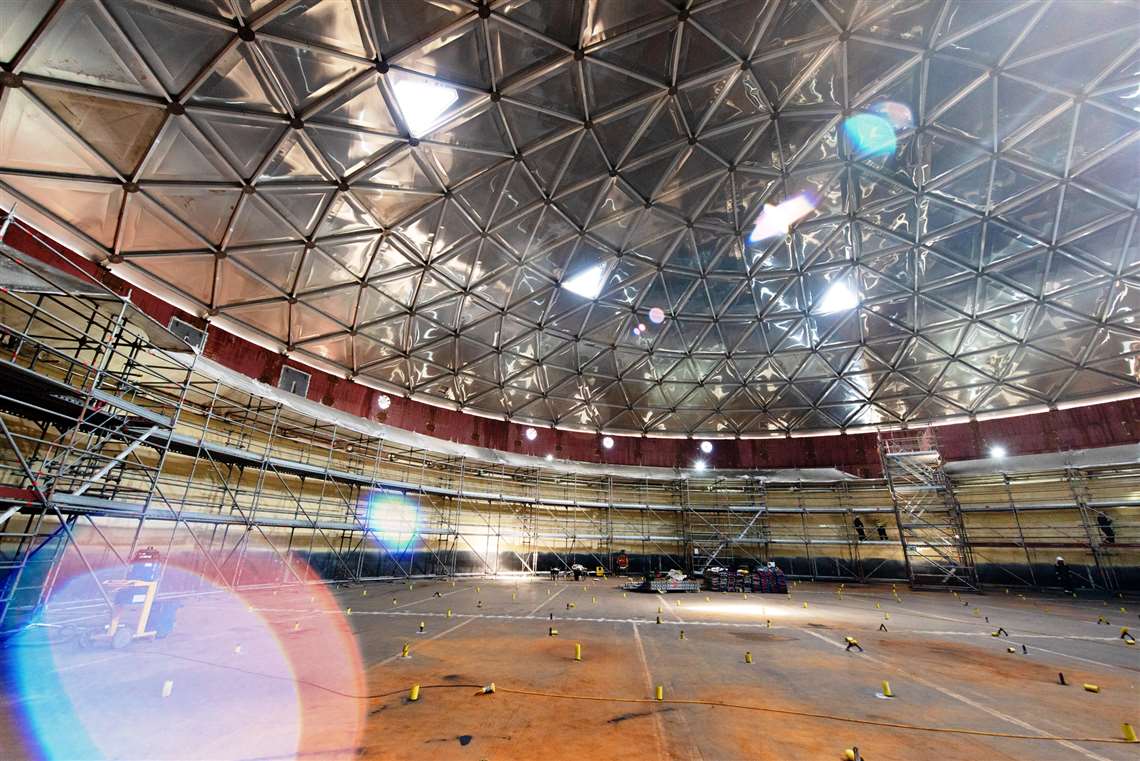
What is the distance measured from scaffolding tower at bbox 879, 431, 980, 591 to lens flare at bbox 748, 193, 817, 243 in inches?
606

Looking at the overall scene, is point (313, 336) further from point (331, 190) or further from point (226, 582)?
point (226, 582)

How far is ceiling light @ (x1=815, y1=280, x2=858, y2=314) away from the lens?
2127 cm

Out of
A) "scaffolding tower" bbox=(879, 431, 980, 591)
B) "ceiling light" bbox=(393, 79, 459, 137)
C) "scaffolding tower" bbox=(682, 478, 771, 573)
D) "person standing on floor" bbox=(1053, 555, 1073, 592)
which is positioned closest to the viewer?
"ceiling light" bbox=(393, 79, 459, 137)

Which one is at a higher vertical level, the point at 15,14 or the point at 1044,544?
the point at 15,14

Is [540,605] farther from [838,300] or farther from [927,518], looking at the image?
[927,518]

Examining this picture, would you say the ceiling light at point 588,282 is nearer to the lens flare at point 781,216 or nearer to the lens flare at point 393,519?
the lens flare at point 781,216

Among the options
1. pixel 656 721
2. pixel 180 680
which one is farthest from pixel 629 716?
pixel 180 680

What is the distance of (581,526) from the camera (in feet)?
95.7

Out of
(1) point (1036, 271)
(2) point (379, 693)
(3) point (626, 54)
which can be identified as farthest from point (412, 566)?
(1) point (1036, 271)

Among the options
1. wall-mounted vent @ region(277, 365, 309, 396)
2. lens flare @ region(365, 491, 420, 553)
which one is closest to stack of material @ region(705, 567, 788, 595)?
lens flare @ region(365, 491, 420, 553)

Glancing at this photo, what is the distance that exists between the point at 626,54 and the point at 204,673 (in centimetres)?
1628

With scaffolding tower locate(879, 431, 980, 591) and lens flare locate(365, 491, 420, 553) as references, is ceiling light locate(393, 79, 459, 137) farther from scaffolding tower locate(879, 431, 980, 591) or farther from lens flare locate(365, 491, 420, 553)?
scaffolding tower locate(879, 431, 980, 591)

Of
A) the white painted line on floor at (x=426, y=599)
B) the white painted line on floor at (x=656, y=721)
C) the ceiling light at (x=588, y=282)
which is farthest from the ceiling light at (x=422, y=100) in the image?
the white painted line on floor at (x=656, y=721)

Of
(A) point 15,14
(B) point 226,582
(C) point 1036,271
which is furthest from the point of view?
(C) point 1036,271
